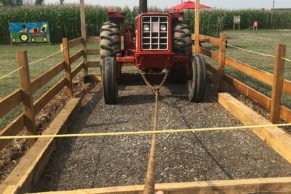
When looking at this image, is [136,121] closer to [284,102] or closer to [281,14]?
[284,102]

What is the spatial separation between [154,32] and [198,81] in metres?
1.29

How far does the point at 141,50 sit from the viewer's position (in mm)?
7312

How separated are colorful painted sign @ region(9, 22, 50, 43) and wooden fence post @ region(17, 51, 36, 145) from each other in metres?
17.9

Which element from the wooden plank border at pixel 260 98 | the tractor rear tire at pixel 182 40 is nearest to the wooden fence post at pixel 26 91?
the wooden plank border at pixel 260 98

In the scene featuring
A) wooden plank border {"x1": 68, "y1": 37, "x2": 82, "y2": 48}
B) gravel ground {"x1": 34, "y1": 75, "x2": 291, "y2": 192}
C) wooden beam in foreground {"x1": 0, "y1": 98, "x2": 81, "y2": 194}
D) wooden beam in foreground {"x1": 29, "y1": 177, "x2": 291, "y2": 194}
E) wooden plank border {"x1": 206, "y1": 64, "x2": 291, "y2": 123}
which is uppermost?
wooden plank border {"x1": 68, "y1": 37, "x2": 82, "y2": 48}

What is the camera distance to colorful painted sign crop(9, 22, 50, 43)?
2209 cm

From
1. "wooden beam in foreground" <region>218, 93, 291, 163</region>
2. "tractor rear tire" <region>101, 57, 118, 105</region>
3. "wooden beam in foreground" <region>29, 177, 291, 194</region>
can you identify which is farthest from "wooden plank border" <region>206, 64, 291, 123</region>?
"tractor rear tire" <region>101, 57, 118, 105</region>

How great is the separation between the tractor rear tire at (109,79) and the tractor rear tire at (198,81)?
59.9 inches

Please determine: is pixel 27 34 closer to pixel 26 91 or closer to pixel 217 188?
pixel 26 91

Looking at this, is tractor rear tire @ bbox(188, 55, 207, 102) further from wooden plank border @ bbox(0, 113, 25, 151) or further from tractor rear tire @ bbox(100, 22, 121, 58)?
wooden plank border @ bbox(0, 113, 25, 151)

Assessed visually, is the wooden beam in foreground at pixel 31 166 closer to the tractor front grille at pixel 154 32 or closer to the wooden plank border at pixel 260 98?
the tractor front grille at pixel 154 32

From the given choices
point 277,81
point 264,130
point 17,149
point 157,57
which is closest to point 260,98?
point 277,81

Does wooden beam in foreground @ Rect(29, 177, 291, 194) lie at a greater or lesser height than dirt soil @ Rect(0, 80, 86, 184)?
greater

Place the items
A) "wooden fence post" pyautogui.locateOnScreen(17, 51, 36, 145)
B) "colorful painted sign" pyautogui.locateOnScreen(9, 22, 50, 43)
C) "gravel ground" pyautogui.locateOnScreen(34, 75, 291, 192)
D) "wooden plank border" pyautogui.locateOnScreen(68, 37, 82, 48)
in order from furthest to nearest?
"colorful painted sign" pyautogui.locateOnScreen(9, 22, 50, 43) → "wooden plank border" pyautogui.locateOnScreen(68, 37, 82, 48) → "wooden fence post" pyautogui.locateOnScreen(17, 51, 36, 145) → "gravel ground" pyautogui.locateOnScreen(34, 75, 291, 192)
